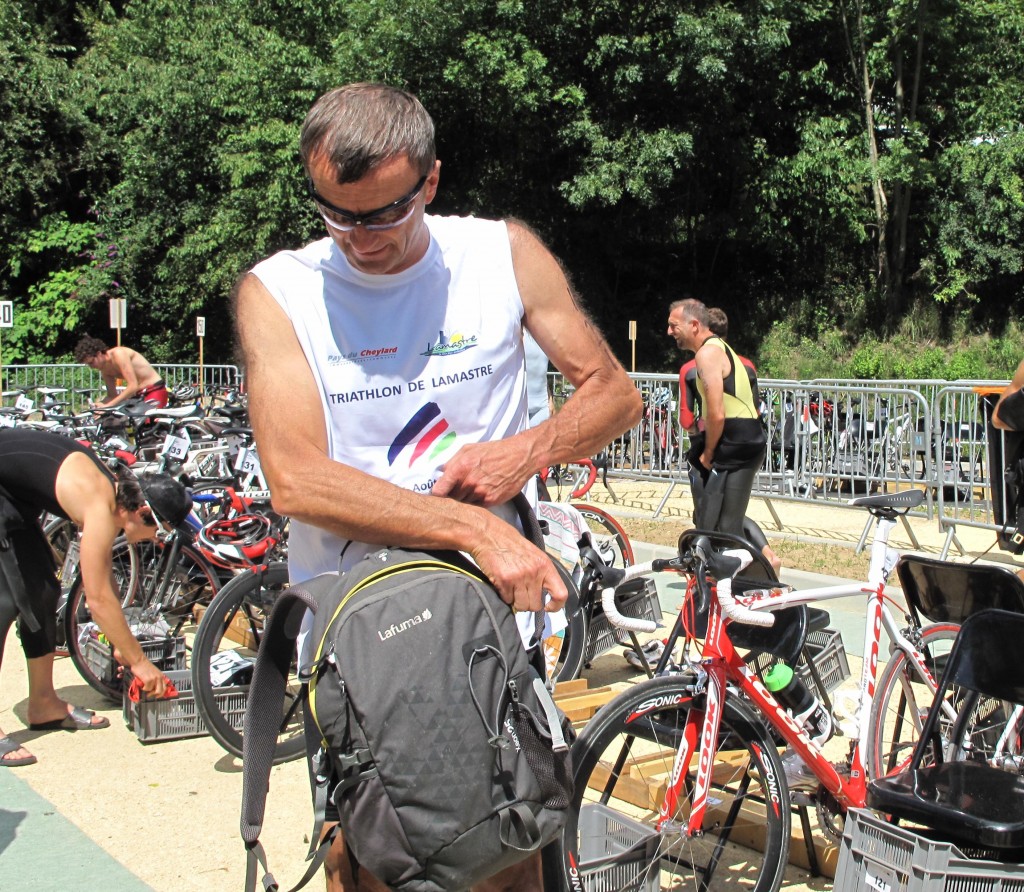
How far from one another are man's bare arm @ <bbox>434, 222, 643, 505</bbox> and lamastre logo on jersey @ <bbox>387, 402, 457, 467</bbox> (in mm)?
109

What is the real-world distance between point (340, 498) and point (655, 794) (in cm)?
184

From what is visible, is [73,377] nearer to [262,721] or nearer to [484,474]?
[262,721]

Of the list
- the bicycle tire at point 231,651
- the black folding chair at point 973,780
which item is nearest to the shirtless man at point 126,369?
the bicycle tire at point 231,651

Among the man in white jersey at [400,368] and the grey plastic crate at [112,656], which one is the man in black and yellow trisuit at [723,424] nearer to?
the grey plastic crate at [112,656]

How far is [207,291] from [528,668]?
90.4 feet

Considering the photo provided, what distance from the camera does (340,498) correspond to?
188 cm

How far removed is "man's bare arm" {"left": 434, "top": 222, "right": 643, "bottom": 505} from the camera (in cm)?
209

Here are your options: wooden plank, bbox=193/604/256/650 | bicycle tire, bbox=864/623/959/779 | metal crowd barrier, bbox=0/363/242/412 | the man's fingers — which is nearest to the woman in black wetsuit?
wooden plank, bbox=193/604/256/650

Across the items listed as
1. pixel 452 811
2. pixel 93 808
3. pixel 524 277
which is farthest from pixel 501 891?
pixel 93 808

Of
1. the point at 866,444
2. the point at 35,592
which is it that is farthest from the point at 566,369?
the point at 866,444

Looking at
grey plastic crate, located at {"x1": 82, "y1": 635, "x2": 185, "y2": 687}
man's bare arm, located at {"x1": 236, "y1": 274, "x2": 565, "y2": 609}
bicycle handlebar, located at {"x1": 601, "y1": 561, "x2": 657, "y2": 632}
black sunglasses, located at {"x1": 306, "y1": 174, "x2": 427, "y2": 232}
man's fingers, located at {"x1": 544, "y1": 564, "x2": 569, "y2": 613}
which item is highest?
black sunglasses, located at {"x1": 306, "y1": 174, "x2": 427, "y2": 232}

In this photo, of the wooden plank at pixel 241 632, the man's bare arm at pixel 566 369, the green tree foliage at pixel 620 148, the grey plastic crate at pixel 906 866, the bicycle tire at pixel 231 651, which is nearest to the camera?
the man's bare arm at pixel 566 369

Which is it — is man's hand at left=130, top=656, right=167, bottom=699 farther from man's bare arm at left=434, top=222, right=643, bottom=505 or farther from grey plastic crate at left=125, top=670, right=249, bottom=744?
man's bare arm at left=434, top=222, right=643, bottom=505

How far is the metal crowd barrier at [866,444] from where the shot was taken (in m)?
9.02
